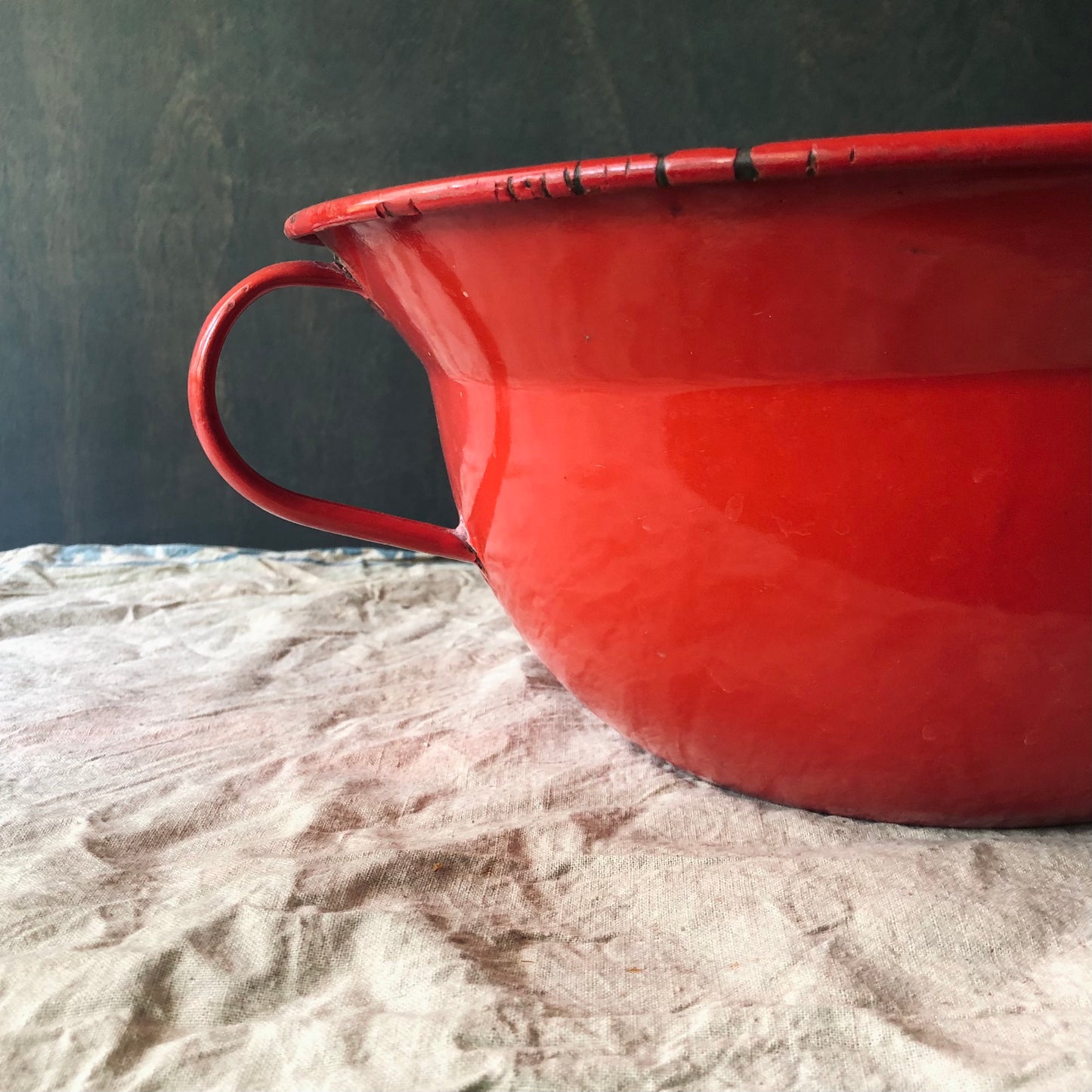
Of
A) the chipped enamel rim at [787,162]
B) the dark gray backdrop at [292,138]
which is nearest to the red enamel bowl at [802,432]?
the chipped enamel rim at [787,162]

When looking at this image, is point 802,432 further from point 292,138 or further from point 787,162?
point 292,138

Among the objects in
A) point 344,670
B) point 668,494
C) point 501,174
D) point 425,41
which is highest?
point 425,41

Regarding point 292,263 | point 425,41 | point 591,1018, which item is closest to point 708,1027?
point 591,1018

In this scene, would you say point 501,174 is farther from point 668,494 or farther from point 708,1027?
point 708,1027

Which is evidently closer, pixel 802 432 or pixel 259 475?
pixel 802 432

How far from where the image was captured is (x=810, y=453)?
394 millimetres

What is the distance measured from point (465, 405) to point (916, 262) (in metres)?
0.23

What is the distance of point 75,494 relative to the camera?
1.15m

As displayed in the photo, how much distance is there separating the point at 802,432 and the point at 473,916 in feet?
0.76

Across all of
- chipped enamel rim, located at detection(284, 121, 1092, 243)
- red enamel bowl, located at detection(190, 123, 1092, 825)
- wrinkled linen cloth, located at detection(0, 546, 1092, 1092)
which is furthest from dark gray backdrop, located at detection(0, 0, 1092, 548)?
chipped enamel rim, located at detection(284, 121, 1092, 243)

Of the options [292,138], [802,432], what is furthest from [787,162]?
[292,138]

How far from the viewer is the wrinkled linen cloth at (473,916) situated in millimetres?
322

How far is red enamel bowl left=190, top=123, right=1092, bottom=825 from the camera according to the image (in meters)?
0.33

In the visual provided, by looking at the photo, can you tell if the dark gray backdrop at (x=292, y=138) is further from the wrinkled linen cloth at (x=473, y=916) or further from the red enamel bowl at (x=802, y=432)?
the red enamel bowl at (x=802, y=432)
